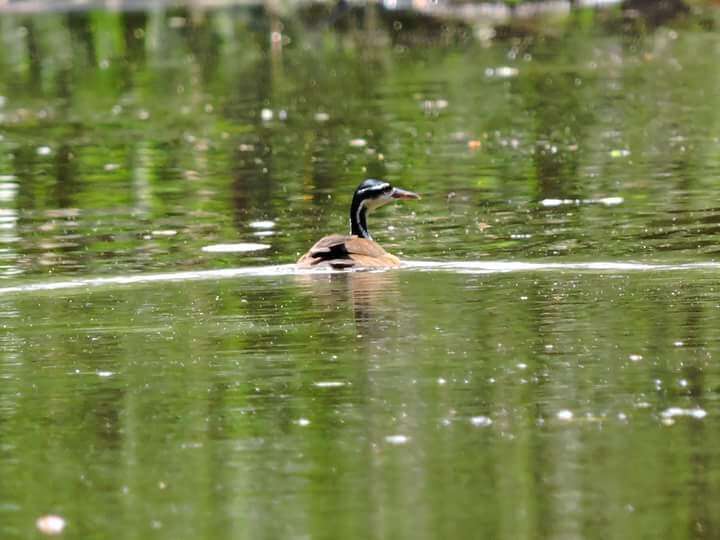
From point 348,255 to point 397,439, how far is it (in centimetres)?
556

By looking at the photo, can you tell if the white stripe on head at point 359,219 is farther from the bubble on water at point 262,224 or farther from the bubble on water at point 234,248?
the bubble on water at point 262,224

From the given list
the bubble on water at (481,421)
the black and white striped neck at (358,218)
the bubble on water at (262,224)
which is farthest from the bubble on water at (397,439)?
the bubble on water at (262,224)

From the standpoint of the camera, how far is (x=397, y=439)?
361 inches

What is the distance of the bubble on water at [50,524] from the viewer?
7.85 meters

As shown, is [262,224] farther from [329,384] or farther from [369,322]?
[329,384]

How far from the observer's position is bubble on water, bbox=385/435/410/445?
29.9 ft

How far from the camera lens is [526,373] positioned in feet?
34.5

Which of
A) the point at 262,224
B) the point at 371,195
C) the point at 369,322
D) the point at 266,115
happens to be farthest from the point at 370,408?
the point at 266,115

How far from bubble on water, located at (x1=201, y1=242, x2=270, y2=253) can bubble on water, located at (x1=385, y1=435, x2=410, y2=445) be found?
720 cm

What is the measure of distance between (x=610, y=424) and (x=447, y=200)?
10.0m

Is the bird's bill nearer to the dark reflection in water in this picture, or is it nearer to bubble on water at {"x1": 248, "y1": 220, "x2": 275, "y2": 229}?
bubble on water at {"x1": 248, "y1": 220, "x2": 275, "y2": 229}

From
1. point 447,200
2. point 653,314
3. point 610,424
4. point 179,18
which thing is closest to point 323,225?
point 447,200

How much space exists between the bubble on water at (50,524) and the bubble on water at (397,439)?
171 centimetres

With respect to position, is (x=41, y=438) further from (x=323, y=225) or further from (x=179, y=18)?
(x=179, y=18)
